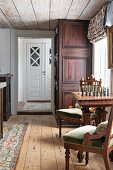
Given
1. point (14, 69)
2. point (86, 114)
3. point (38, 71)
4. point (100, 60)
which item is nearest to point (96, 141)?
point (86, 114)

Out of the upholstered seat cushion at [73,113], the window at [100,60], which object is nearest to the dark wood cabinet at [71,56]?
the window at [100,60]

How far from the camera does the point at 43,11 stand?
4.82 m

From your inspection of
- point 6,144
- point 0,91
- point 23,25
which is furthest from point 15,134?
point 23,25

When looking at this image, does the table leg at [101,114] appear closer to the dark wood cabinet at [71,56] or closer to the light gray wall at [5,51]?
the dark wood cabinet at [71,56]

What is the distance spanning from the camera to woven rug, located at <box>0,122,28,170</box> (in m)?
3.23

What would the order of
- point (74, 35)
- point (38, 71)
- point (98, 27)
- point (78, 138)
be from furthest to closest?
point (38, 71) → point (74, 35) → point (98, 27) → point (78, 138)

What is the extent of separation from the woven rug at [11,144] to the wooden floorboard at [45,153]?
71 mm

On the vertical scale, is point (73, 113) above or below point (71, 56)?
below

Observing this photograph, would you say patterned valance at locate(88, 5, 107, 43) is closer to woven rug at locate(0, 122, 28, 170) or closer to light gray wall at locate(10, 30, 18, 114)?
woven rug at locate(0, 122, 28, 170)

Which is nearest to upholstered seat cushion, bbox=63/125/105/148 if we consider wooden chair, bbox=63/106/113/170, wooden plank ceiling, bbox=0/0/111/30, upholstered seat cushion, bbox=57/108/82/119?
wooden chair, bbox=63/106/113/170

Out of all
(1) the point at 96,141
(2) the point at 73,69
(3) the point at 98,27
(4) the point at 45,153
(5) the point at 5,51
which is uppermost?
(3) the point at 98,27

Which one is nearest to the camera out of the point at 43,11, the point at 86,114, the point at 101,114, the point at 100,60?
the point at 86,114

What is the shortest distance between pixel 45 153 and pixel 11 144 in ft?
2.04

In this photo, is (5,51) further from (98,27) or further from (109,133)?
(109,133)
